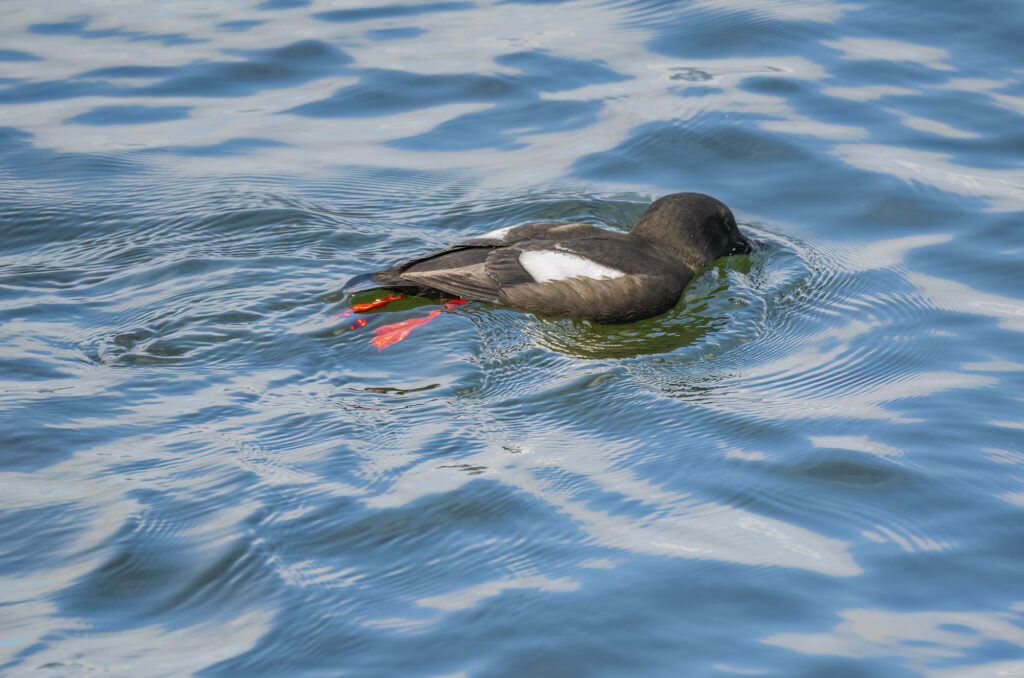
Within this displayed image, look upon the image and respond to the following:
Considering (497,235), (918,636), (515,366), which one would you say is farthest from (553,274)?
(918,636)

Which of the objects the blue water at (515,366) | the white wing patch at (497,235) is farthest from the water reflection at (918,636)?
the white wing patch at (497,235)

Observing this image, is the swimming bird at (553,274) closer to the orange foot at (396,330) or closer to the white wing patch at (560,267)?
the white wing patch at (560,267)

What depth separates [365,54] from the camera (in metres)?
10.9

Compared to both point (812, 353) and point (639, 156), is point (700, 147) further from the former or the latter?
point (812, 353)

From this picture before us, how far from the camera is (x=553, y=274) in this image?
6465 millimetres

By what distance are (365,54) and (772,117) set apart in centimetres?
415

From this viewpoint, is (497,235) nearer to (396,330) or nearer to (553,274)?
(553,274)

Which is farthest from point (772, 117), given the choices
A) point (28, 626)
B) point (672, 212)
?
point (28, 626)

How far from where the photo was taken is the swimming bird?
21.1ft

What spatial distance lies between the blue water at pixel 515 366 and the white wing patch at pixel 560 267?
30cm

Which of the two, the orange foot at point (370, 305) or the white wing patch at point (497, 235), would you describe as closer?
the orange foot at point (370, 305)

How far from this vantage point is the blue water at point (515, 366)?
3867 mm

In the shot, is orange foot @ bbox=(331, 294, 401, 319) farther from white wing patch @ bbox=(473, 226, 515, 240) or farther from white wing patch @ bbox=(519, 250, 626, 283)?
white wing patch @ bbox=(519, 250, 626, 283)

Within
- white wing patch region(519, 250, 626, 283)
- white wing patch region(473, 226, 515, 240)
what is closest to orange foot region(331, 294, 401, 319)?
white wing patch region(473, 226, 515, 240)
